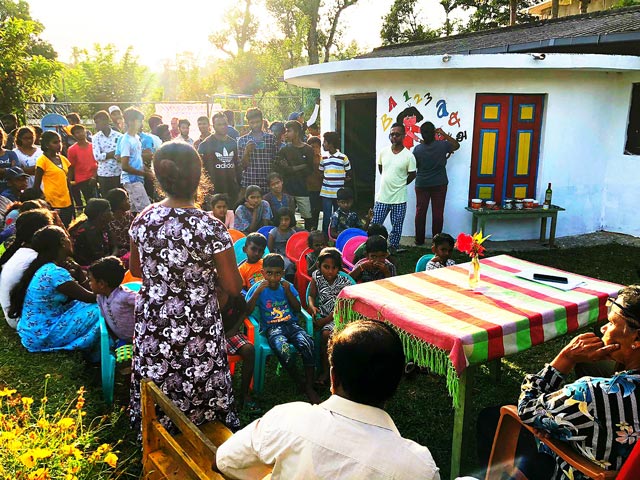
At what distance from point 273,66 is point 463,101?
27.6 metres

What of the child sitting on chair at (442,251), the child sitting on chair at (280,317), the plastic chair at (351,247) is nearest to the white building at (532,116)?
the plastic chair at (351,247)

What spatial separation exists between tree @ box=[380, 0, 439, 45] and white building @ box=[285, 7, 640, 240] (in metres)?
20.4

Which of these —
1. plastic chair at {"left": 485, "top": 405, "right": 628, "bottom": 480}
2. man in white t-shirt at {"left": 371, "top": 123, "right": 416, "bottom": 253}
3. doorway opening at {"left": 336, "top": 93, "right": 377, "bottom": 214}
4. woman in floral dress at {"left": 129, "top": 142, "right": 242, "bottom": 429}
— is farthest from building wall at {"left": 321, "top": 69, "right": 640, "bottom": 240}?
woman in floral dress at {"left": 129, "top": 142, "right": 242, "bottom": 429}

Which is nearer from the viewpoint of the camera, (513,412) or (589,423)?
(589,423)

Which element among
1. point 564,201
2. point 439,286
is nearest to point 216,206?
point 439,286

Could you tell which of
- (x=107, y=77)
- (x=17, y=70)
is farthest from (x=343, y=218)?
(x=107, y=77)

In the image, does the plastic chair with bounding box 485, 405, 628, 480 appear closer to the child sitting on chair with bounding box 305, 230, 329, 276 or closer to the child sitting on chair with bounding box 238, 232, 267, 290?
the child sitting on chair with bounding box 238, 232, 267, 290

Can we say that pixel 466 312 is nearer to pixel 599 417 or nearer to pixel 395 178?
pixel 599 417

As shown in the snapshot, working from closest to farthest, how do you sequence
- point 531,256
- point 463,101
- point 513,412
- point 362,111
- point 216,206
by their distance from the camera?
point 513,412
point 216,206
point 531,256
point 463,101
point 362,111

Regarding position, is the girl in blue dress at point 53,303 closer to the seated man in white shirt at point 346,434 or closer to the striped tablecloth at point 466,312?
the striped tablecloth at point 466,312

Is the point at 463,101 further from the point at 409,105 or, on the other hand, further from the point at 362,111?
the point at 362,111

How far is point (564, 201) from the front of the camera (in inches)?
347

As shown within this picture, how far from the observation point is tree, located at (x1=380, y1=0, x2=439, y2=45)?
92.4 feet

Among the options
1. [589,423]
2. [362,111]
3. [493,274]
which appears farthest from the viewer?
[362,111]
